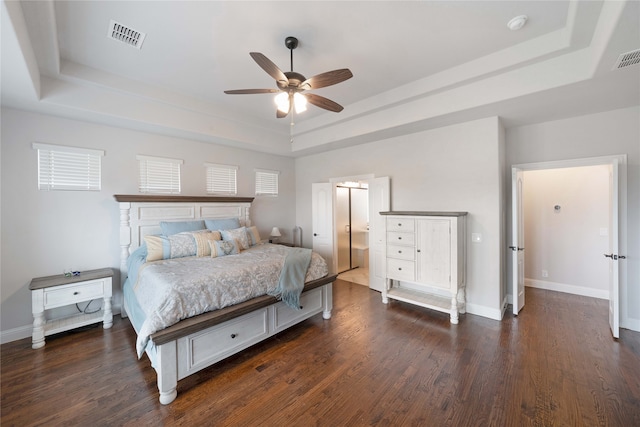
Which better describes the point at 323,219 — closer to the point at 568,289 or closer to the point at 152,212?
the point at 152,212

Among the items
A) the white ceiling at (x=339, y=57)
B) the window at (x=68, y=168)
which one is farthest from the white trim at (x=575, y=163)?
the window at (x=68, y=168)

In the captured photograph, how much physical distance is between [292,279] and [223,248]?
118cm

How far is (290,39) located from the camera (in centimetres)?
246

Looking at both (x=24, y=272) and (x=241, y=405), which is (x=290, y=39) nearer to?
(x=241, y=405)

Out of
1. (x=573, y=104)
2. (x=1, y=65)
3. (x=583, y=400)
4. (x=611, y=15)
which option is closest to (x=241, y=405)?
(x=583, y=400)

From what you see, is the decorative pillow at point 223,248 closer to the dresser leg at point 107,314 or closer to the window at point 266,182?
the dresser leg at point 107,314

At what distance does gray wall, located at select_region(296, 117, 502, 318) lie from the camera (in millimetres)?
3467

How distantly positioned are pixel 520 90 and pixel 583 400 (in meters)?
2.92

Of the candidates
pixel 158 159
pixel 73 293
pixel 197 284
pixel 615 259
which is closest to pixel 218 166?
pixel 158 159

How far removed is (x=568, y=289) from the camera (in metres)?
4.41

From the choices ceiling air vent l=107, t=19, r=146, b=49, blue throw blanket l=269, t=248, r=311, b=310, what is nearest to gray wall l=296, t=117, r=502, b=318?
blue throw blanket l=269, t=248, r=311, b=310

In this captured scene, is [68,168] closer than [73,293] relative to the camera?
No

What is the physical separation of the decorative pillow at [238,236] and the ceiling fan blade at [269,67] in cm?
237

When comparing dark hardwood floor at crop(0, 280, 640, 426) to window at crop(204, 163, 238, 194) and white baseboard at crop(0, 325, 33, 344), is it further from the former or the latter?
window at crop(204, 163, 238, 194)
